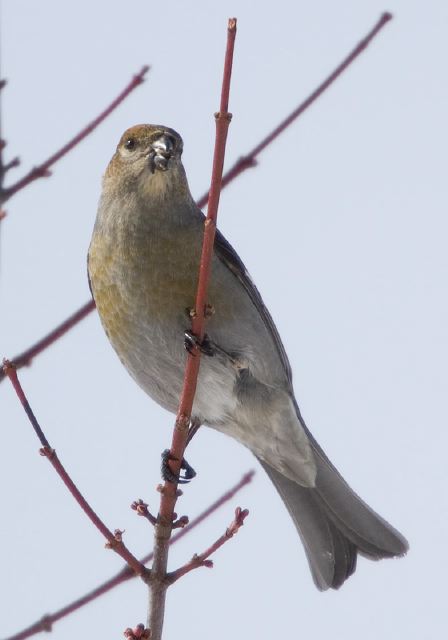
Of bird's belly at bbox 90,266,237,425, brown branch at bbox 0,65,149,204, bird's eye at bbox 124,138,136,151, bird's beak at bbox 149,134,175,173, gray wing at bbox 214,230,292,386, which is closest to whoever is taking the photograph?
brown branch at bbox 0,65,149,204

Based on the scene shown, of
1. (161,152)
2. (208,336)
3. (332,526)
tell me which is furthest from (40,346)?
(332,526)

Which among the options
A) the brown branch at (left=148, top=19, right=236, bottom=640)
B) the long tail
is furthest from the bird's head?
the brown branch at (left=148, top=19, right=236, bottom=640)

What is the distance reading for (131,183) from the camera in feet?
17.7

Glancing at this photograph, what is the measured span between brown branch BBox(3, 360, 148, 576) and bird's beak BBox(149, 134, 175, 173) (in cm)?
268

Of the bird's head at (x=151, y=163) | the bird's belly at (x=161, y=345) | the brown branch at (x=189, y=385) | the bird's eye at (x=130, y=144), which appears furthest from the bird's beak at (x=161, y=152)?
the brown branch at (x=189, y=385)

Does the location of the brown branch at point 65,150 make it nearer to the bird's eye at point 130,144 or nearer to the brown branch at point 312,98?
the brown branch at point 312,98

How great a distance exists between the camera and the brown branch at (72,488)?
108 inches

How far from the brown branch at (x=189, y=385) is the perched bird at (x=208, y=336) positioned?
3.93 ft

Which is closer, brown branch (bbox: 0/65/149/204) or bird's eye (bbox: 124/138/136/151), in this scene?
brown branch (bbox: 0/65/149/204)

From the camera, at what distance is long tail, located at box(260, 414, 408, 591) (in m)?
5.57

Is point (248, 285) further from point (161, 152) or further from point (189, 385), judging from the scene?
point (189, 385)

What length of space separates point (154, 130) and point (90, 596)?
3.08 metres

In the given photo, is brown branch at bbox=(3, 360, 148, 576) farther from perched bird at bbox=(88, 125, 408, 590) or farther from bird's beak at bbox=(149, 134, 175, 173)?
bird's beak at bbox=(149, 134, 175, 173)

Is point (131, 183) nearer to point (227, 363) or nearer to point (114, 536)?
point (227, 363)
